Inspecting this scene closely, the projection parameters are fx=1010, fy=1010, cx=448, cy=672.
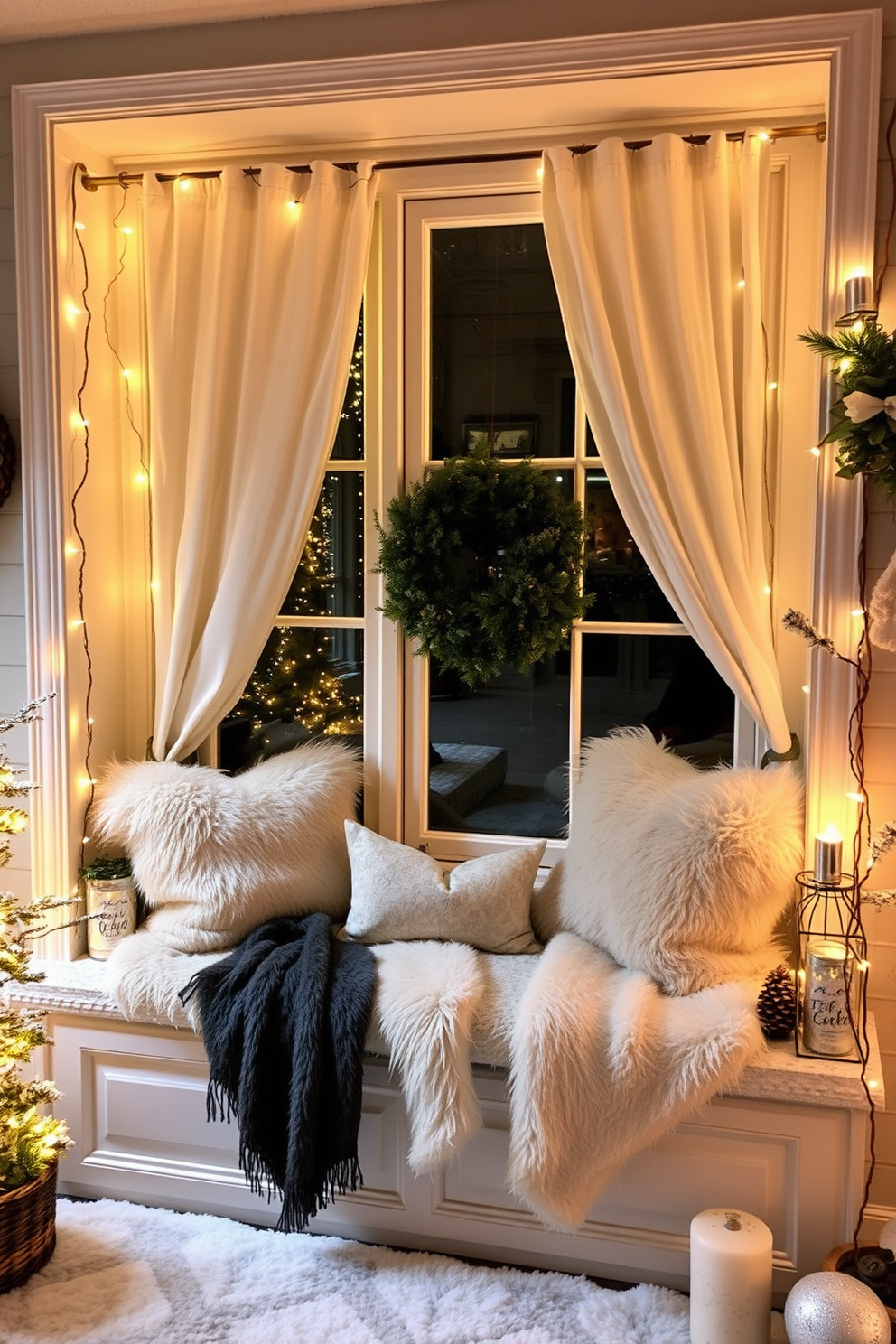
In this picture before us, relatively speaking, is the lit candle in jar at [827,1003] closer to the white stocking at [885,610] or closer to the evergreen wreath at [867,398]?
the white stocking at [885,610]

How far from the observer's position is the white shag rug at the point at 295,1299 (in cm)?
193

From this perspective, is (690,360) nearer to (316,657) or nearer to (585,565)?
(585,565)

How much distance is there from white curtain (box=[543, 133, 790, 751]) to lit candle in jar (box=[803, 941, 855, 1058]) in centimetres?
51

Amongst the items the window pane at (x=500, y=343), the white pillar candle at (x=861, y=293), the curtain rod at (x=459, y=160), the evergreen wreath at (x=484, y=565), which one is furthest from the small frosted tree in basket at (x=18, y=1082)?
the white pillar candle at (x=861, y=293)

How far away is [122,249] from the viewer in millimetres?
2738

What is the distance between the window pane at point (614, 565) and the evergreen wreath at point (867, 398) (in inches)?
24.7

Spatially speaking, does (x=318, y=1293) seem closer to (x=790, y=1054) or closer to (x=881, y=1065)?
(x=790, y=1054)

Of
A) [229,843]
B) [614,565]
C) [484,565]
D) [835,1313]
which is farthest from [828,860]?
[229,843]

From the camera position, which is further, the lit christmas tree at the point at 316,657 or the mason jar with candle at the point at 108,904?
the lit christmas tree at the point at 316,657

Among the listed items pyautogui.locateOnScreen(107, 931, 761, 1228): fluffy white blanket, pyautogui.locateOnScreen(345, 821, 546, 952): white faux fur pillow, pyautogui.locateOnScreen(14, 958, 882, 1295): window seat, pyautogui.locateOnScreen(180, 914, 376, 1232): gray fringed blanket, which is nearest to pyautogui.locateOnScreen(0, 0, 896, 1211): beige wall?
pyautogui.locateOnScreen(14, 958, 882, 1295): window seat

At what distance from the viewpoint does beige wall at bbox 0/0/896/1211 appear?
2102 mm

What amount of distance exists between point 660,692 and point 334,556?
3.05 feet

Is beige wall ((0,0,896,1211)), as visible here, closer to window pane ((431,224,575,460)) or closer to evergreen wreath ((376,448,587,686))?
window pane ((431,224,575,460))

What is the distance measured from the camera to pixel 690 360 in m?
2.30
